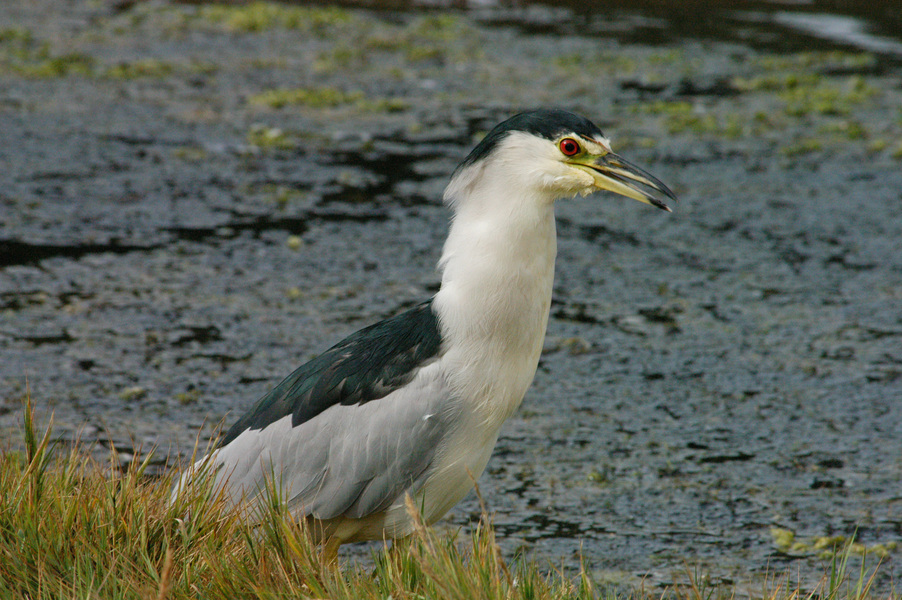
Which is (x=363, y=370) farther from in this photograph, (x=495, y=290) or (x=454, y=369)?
(x=495, y=290)

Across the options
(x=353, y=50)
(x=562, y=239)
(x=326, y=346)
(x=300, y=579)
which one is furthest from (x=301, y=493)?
(x=353, y=50)

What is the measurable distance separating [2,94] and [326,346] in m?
4.61

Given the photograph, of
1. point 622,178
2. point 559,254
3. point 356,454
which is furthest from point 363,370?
point 559,254

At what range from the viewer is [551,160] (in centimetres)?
335

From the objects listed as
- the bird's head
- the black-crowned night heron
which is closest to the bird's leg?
the black-crowned night heron

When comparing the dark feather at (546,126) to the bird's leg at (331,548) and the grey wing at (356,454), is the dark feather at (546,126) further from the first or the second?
the bird's leg at (331,548)

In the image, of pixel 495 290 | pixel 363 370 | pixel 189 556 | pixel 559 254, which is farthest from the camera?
pixel 559 254

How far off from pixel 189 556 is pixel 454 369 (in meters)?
0.95

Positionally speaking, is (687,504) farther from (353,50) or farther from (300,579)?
(353,50)

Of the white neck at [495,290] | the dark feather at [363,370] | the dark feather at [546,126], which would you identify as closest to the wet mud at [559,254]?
the white neck at [495,290]

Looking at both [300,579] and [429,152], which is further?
[429,152]

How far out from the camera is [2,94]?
27.9 feet

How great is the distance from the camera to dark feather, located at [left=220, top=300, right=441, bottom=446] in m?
3.43

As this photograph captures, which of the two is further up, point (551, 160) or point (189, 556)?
point (551, 160)
